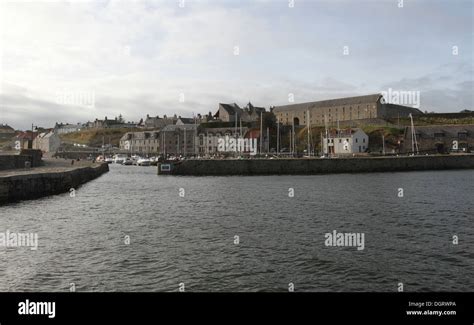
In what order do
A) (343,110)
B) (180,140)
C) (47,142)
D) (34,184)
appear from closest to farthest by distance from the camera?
(34,184)
(47,142)
(343,110)
(180,140)

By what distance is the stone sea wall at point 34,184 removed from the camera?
1148 inches

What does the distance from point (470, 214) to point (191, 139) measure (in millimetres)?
122928

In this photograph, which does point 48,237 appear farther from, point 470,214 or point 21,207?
point 470,214

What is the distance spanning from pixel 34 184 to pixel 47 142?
110 meters

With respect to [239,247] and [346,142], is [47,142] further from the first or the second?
[239,247]

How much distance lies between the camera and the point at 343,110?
138m

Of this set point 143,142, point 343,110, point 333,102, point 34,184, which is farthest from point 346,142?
point 143,142

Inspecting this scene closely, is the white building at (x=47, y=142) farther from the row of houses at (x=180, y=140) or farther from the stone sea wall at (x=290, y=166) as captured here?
the stone sea wall at (x=290, y=166)

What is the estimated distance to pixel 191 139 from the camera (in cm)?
14250

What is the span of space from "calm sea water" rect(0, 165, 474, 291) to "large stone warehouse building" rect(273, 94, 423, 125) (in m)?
107

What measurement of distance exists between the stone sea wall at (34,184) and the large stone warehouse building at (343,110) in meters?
103
